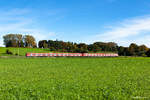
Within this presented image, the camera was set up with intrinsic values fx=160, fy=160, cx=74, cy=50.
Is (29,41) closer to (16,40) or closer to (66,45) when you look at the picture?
(16,40)

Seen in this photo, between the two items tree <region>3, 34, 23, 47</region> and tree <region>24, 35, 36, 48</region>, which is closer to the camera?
tree <region>3, 34, 23, 47</region>

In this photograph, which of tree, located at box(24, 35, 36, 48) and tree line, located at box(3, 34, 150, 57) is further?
tree, located at box(24, 35, 36, 48)

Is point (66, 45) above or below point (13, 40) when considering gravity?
below

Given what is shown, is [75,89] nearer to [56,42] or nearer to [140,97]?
[140,97]

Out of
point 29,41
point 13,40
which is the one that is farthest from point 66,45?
point 13,40

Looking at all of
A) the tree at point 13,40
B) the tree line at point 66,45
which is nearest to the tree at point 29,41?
the tree line at point 66,45

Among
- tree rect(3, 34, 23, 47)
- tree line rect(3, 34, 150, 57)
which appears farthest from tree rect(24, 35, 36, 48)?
tree rect(3, 34, 23, 47)

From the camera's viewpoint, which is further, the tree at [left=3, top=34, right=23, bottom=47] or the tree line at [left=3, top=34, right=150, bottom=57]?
the tree at [left=3, top=34, right=23, bottom=47]

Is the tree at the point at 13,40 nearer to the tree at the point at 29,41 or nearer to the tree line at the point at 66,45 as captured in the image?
the tree line at the point at 66,45

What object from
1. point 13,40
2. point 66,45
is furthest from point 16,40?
point 66,45

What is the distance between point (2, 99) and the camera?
768cm

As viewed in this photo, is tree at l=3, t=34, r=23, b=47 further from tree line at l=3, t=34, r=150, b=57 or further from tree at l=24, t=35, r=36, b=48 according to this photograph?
tree at l=24, t=35, r=36, b=48

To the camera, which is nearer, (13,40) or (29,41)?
(13,40)

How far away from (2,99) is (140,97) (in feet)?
22.0
